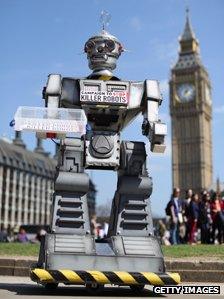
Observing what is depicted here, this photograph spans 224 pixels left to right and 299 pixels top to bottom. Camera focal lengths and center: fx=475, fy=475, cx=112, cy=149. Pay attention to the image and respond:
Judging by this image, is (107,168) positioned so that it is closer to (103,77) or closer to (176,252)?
(103,77)

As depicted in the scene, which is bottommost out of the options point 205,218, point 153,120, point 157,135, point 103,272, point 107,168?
point 103,272

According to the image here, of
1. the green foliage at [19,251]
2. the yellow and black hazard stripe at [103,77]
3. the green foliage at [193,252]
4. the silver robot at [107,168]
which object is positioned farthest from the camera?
the green foliage at [19,251]

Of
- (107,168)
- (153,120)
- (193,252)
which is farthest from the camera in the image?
(193,252)

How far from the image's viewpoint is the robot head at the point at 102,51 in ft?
23.3

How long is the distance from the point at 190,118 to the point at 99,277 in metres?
99.4

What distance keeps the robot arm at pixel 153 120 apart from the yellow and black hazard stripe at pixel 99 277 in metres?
1.73

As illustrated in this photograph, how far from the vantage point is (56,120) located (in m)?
6.16

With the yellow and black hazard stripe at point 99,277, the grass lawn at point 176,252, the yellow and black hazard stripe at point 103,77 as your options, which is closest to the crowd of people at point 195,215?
the grass lawn at point 176,252

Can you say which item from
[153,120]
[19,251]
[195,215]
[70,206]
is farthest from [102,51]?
[195,215]

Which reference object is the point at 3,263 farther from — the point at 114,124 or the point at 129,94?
the point at 129,94

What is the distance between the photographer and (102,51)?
7113mm

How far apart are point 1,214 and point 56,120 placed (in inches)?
2848

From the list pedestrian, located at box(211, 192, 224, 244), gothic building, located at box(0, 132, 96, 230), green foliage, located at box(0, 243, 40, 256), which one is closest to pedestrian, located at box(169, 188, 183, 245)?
pedestrian, located at box(211, 192, 224, 244)

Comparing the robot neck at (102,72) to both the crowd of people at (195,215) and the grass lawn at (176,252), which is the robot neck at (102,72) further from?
the crowd of people at (195,215)
